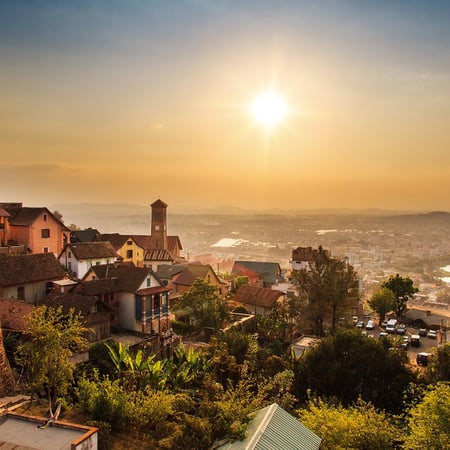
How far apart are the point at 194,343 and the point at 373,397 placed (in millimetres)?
16383

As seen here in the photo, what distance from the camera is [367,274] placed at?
605 ft

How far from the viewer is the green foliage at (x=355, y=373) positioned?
25.0 meters

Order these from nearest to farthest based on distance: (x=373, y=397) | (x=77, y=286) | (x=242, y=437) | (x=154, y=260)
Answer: (x=242, y=437) < (x=373, y=397) < (x=77, y=286) < (x=154, y=260)

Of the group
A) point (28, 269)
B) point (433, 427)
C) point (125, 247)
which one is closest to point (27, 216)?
point (125, 247)

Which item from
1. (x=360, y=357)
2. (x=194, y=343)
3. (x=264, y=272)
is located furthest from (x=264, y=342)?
(x=264, y=272)

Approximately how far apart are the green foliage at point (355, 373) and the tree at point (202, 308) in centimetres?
1315

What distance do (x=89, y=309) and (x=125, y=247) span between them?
36014 millimetres

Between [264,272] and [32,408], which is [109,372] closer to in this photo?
[32,408]

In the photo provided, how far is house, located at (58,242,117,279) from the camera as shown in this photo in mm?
47312

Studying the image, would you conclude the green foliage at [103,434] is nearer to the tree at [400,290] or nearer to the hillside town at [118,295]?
the hillside town at [118,295]

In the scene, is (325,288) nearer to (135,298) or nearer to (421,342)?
(135,298)

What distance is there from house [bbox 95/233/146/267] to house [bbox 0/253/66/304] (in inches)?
1066

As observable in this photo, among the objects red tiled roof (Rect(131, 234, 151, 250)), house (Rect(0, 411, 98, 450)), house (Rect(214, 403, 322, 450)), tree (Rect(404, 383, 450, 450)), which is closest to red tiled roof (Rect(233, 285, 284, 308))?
red tiled roof (Rect(131, 234, 151, 250))

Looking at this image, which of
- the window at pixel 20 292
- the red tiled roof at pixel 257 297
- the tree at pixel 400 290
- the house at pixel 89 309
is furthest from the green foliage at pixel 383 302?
the window at pixel 20 292
